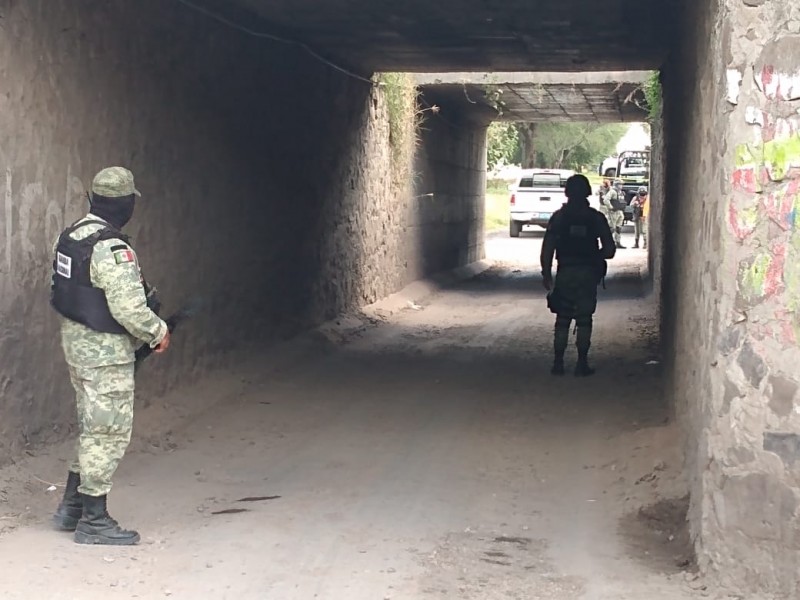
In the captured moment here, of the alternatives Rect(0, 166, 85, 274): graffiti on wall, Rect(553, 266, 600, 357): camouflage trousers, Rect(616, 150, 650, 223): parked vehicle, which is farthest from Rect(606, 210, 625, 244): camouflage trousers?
Rect(0, 166, 85, 274): graffiti on wall

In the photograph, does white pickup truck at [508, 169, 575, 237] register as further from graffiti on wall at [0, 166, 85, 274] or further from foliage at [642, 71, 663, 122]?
graffiti on wall at [0, 166, 85, 274]

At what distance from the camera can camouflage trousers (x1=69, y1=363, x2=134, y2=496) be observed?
4953mm

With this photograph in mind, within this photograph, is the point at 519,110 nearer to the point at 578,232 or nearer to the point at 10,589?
the point at 578,232

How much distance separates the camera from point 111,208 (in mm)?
5066

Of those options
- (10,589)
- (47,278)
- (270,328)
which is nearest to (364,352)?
(270,328)

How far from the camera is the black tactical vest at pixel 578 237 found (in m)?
9.69

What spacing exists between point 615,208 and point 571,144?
23.3m

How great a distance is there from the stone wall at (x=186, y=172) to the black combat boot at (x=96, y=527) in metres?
1.14

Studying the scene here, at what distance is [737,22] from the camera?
435 cm

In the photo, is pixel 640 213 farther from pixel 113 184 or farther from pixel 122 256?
pixel 122 256

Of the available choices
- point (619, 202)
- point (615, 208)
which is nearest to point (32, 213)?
point (615, 208)

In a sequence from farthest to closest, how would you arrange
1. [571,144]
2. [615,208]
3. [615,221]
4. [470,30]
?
[571,144] → [615,208] → [615,221] → [470,30]

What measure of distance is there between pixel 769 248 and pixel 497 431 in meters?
3.86

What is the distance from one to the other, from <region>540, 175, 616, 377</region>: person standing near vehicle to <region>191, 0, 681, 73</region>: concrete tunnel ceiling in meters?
1.73
